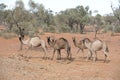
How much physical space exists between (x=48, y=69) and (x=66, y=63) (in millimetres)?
2832

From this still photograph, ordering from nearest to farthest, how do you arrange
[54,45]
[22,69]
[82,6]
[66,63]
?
1. [22,69]
2. [66,63]
3. [54,45]
4. [82,6]

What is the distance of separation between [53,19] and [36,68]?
42169 mm

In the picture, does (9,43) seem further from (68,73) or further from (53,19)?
(53,19)

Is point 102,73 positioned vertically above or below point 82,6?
below

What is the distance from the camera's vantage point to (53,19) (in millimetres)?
56844

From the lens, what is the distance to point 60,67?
53.5 ft

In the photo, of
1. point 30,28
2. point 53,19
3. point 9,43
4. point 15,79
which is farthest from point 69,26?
point 15,79

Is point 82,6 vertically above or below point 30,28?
above

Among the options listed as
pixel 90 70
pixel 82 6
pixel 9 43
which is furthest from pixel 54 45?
pixel 82 6

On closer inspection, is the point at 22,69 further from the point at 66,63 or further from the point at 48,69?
the point at 66,63

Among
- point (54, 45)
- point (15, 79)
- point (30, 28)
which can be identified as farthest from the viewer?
point (30, 28)

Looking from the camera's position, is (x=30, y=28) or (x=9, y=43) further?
(x=30, y=28)

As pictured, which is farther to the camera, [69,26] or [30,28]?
[69,26]

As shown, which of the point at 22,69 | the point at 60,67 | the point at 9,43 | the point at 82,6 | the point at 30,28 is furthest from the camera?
the point at 82,6
